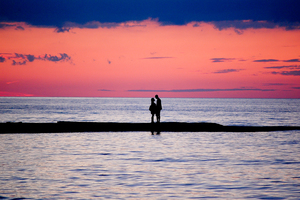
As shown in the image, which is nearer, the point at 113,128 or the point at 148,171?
the point at 148,171

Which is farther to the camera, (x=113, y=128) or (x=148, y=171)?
(x=113, y=128)

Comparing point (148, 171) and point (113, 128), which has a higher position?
point (113, 128)

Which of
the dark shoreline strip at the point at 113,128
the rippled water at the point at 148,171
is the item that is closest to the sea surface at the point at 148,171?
the rippled water at the point at 148,171

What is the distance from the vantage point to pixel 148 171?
14.7 metres

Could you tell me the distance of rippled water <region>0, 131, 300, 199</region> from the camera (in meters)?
11.5

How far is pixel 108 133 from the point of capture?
31.1m

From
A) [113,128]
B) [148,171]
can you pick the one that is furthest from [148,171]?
[113,128]

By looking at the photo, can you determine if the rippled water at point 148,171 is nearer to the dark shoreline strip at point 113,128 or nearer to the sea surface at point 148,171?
the sea surface at point 148,171

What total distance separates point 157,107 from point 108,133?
15.9 ft

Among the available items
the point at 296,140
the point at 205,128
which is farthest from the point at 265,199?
the point at 205,128

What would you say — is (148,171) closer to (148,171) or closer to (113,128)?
(148,171)

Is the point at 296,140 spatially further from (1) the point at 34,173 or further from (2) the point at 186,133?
(1) the point at 34,173

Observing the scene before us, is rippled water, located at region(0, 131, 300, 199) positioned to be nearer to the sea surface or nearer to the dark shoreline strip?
the sea surface

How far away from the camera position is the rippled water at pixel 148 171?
454 inches
